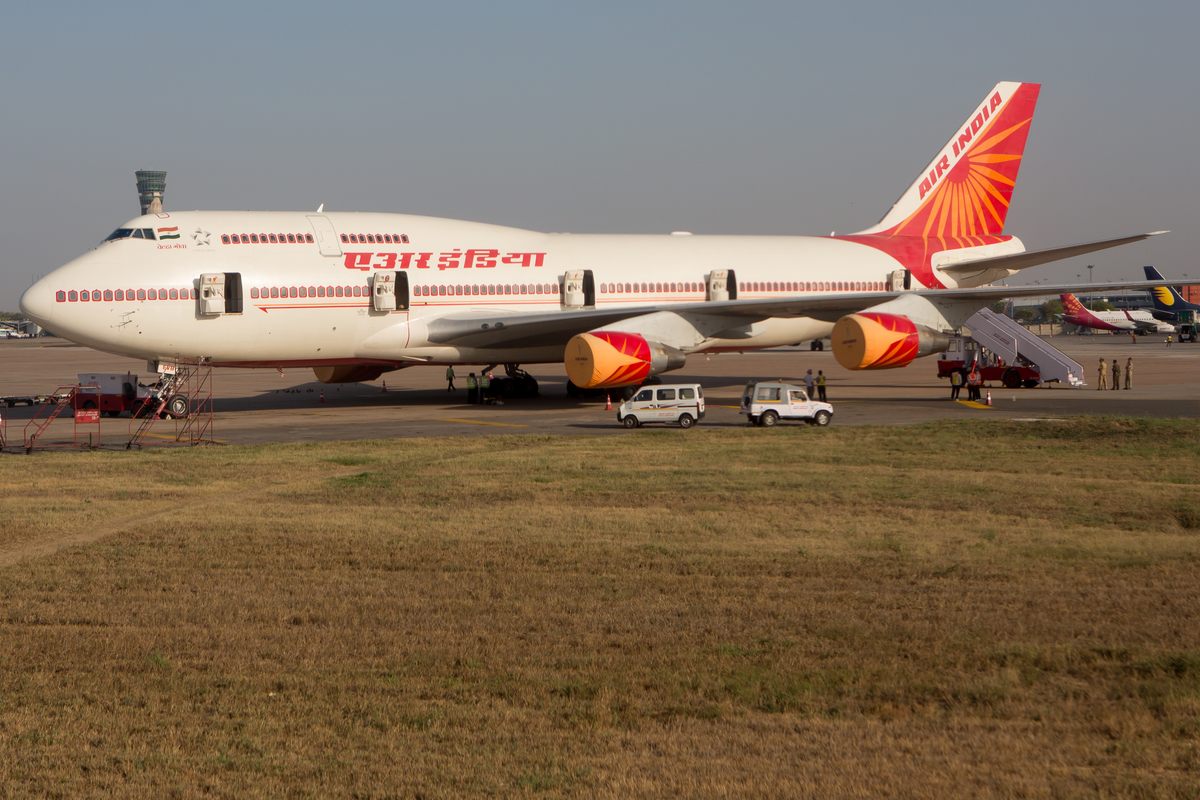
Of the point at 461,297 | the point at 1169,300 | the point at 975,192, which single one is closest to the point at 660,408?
the point at 461,297

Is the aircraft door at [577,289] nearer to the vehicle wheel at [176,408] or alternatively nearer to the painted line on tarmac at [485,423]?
the painted line on tarmac at [485,423]

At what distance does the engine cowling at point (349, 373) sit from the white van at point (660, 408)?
10348 mm

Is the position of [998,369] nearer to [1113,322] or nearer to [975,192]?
[975,192]

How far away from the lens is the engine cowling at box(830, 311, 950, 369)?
116 feet

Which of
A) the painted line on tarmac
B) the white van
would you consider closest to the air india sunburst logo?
the white van

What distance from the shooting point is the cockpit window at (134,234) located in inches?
1355

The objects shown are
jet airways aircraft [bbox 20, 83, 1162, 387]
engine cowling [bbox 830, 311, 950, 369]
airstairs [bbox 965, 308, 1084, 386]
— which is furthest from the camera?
airstairs [bbox 965, 308, 1084, 386]

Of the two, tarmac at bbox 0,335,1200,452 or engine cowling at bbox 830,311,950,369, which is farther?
engine cowling at bbox 830,311,950,369

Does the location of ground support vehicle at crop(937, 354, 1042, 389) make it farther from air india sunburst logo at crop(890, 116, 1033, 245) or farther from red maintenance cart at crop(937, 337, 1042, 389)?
air india sunburst logo at crop(890, 116, 1033, 245)

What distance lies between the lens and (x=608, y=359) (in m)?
34.2

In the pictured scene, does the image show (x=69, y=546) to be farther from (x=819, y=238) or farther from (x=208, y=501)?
(x=819, y=238)

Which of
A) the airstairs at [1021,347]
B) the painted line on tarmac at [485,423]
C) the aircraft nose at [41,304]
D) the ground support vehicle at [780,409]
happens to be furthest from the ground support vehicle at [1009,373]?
the aircraft nose at [41,304]

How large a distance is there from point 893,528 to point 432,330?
2161cm

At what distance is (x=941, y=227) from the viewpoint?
48.3 metres
